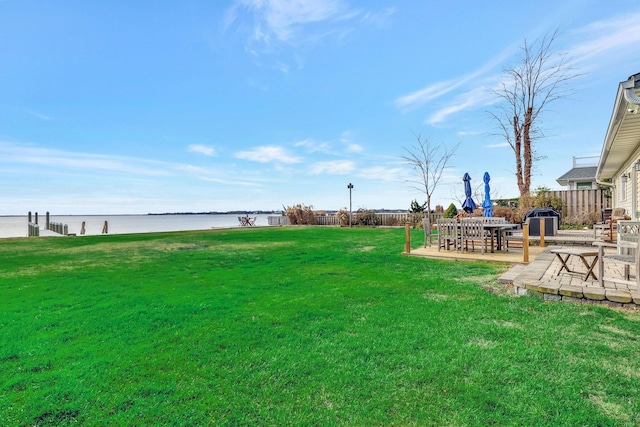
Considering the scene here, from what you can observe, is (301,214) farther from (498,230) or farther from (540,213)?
(498,230)

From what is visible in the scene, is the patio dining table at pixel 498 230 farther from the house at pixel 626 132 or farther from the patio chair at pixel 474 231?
the house at pixel 626 132

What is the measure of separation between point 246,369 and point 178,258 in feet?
22.1

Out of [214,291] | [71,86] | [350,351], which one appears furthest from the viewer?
[71,86]

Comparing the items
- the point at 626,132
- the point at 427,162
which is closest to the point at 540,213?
the point at 626,132

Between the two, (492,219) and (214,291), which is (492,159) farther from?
(214,291)

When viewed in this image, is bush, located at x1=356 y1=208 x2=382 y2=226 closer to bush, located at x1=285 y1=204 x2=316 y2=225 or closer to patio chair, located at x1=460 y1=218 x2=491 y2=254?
bush, located at x1=285 y1=204 x2=316 y2=225

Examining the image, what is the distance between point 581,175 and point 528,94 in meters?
10.1

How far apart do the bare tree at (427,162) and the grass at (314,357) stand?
16998 mm

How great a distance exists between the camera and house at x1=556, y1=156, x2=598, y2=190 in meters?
23.1

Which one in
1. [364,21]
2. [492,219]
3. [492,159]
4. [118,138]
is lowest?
[492,219]

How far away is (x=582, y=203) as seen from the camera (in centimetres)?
1589

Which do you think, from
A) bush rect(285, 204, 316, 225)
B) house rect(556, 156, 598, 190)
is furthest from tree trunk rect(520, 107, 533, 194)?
bush rect(285, 204, 316, 225)

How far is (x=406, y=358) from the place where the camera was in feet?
7.95

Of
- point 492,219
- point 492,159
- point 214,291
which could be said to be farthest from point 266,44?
point 492,159
